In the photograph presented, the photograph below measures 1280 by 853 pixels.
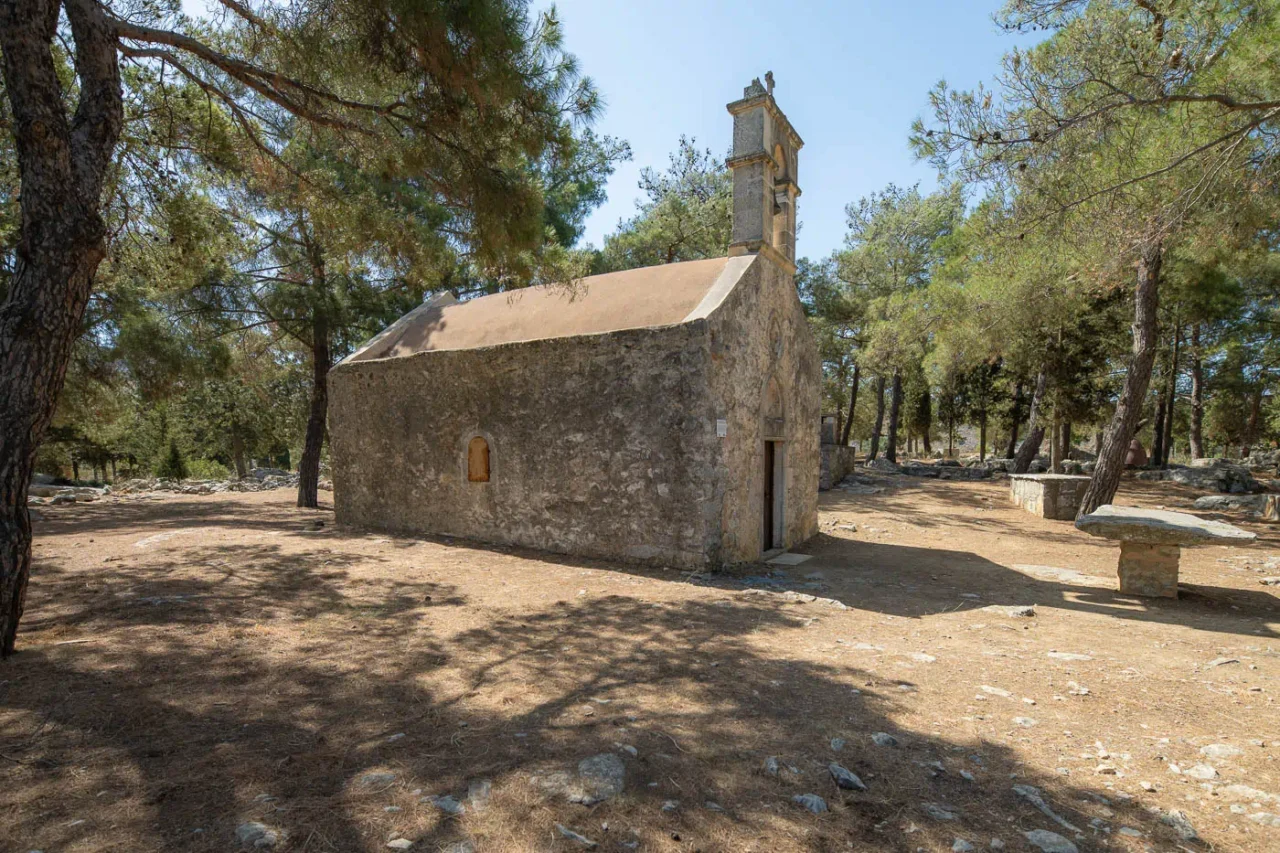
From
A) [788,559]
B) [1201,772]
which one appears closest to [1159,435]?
[788,559]

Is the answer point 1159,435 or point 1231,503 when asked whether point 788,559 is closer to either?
point 1231,503

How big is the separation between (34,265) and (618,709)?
4445 mm

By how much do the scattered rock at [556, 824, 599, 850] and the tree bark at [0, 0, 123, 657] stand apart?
3881 mm

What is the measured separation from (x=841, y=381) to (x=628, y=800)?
28010 mm

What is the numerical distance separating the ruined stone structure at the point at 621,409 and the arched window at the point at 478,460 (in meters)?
0.02

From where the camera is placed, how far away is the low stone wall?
17.9 metres

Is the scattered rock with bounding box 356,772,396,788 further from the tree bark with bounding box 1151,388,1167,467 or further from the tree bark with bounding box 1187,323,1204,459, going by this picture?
the tree bark with bounding box 1151,388,1167,467

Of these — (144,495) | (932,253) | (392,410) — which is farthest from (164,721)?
(932,253)

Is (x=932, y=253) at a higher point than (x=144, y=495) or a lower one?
higher

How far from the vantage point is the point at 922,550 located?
9922 millimetres

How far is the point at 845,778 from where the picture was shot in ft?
8.94

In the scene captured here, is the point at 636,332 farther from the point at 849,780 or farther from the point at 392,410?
the point at 849,780

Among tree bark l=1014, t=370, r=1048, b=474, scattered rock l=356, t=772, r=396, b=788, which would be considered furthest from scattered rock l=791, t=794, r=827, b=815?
tree bark l=1014, t=370, r=1048, b=474

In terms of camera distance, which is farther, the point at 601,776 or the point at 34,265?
the point at 34,265
